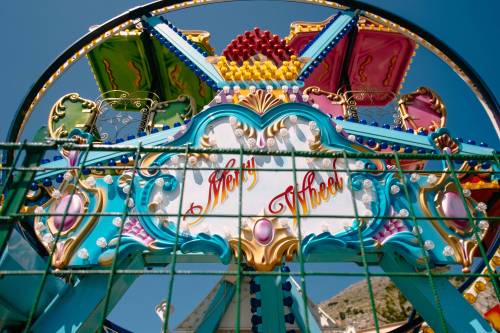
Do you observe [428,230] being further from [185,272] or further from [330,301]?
[330,301]

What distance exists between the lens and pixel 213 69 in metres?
6.13

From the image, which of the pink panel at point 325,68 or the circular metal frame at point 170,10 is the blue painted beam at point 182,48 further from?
the pink panel at point 325,68

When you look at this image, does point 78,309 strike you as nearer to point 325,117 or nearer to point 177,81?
point 325,117

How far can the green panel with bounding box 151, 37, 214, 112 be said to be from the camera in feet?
29.5

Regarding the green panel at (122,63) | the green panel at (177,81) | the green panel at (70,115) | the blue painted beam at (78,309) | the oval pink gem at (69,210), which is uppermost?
the green panel at (122,63)

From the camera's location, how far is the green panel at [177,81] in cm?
898

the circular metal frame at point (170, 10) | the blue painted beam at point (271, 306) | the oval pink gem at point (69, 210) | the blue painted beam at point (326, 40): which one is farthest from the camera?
the blue painted beam at point (326, 40)

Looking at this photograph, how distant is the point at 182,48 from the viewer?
673 cm

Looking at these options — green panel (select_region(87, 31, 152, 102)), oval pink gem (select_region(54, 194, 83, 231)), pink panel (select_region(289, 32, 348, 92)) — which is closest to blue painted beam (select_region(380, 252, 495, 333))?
oval pink gem (select_region(54, 194, 83, 231))

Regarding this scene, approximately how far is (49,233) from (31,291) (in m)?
0.58

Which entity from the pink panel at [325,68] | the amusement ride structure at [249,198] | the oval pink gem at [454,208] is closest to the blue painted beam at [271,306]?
the amusement ride structure at [249,198]

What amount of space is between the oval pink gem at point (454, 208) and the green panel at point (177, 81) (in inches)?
236

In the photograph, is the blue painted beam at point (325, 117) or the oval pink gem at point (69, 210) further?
the blue painted beam at point (325, 117)

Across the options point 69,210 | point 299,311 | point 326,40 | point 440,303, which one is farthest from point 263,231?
point 326,40
